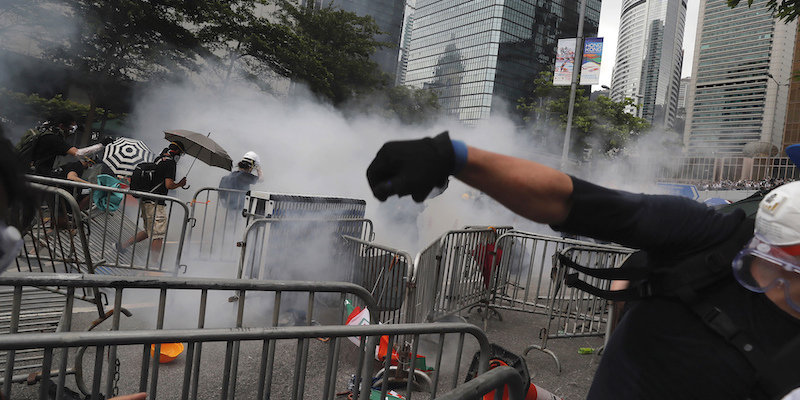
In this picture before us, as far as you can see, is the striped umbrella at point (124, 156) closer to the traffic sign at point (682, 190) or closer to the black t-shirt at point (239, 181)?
the black t-shirt at point (239, 181)

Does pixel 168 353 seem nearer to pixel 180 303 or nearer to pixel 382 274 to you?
pixel 180 303

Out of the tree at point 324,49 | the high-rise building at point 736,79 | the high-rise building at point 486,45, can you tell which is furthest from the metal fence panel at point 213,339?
the high-rise building at point 736,79

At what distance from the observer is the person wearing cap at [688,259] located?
98 cm

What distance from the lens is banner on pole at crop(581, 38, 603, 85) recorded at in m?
15.6

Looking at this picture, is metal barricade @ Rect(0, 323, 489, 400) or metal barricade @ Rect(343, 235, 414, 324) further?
metal barricade @ Rect(343, 235, 414, 324)

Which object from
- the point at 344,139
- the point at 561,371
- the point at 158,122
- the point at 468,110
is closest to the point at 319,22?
the point at 344,139

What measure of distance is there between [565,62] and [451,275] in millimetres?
13722

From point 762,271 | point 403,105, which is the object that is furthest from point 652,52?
point 762,271

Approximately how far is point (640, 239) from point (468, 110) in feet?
229

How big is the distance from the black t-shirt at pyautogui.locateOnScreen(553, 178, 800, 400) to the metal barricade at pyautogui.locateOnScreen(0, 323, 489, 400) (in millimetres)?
879

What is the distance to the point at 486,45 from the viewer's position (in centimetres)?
6212

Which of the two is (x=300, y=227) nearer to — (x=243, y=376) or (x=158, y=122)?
(x=243, y=376)

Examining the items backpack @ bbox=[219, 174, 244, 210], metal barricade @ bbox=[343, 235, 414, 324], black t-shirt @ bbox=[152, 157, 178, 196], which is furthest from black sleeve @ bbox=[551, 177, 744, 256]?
backpack @ bbox=[219, 174, 244, 210]

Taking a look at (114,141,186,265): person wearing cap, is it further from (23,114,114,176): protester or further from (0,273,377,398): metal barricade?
(23,114,114,176): protester
